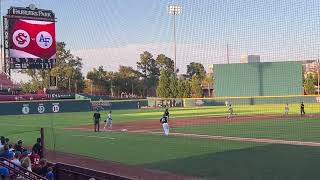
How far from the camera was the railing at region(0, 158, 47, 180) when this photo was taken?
9.93m

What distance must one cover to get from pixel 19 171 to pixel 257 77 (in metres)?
9.44

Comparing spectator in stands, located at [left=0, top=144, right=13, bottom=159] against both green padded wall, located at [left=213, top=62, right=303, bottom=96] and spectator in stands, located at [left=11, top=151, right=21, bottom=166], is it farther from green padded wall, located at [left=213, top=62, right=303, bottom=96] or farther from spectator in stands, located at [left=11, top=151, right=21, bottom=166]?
green padded wall, located at [left=213, top=62, right=303, bottom=96]

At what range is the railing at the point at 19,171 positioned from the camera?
9.93m

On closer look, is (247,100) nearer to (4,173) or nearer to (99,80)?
(4,173)

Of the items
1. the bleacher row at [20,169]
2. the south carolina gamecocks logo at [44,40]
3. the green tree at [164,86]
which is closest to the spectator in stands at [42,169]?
the bleacher row at [20,169]

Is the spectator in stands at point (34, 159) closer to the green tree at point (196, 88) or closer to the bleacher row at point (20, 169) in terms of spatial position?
the bleacher row at point (20, 169)

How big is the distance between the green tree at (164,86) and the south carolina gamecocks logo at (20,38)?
93.7ft

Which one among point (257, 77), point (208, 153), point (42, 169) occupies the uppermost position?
A: point (257, 77)

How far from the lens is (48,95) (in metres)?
53.9

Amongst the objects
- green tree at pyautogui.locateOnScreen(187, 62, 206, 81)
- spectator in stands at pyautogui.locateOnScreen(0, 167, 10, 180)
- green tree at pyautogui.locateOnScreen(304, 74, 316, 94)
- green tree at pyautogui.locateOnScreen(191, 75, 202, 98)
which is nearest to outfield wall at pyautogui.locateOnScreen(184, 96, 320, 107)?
green tree at pyautogui.locateOnScreen(304, 74, 316, 94)

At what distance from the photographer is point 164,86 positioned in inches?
2217

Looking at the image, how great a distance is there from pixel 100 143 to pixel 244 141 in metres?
6.99

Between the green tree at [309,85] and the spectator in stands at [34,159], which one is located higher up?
the green tree at [309,85]

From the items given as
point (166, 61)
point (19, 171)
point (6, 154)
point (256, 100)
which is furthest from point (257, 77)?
point (256, 100)
